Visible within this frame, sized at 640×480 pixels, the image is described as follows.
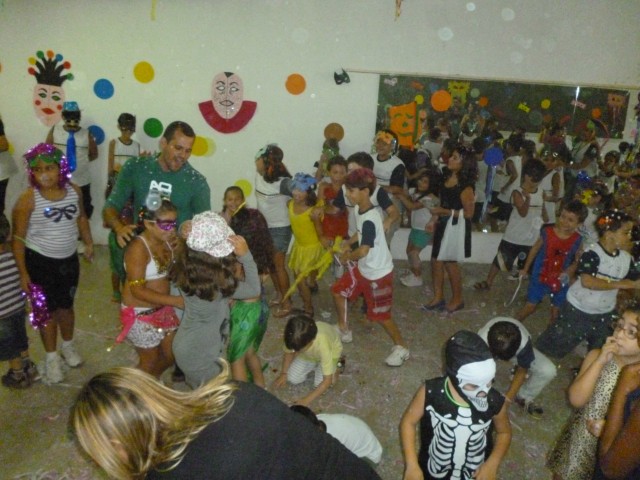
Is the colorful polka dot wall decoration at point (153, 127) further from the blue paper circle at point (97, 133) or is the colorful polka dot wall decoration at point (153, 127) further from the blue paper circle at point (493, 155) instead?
the blue paper circle at point (493, 155)

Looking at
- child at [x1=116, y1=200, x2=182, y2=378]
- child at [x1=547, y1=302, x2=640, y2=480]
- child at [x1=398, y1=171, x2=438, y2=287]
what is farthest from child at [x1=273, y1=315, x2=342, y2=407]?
child at [x1=398, y1=171, x2=438, y2=287]

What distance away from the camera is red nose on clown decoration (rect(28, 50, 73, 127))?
5891mm

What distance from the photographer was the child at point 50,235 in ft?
10.5

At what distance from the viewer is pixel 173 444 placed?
4.22 feet

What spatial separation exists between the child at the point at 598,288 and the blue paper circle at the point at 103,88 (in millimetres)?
5518

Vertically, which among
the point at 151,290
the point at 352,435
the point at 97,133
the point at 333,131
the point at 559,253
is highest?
the point at 333,131

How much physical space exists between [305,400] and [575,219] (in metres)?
2.70

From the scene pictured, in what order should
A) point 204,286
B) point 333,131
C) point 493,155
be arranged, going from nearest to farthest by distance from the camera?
1. point 204,286
2. point 493,155
3. point 333,131

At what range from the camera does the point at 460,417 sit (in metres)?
2.16

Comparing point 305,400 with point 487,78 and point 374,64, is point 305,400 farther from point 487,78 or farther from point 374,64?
point 487,78

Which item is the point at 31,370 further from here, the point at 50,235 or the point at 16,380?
the point at 50,235

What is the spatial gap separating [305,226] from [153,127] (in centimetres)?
286

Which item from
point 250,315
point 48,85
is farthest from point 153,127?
point 250,315

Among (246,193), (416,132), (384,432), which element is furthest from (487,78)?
(384,432)
